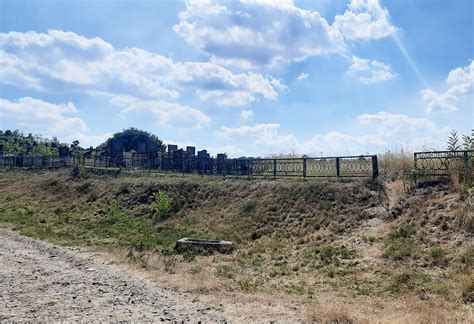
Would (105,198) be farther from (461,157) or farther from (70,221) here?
(461,157)

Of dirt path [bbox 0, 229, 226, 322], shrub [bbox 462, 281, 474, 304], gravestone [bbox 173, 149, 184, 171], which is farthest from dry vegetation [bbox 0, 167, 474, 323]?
gravestone [bbox 173, 149, 184, 171]

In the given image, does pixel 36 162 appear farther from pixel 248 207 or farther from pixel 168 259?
pixel 168 259

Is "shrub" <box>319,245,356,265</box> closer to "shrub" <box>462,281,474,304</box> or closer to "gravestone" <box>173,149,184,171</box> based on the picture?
"shrub" <box>462,281,474,304</box>

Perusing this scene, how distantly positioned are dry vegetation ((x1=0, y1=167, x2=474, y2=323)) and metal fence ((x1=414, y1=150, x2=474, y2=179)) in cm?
65

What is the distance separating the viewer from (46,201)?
22.8 metres

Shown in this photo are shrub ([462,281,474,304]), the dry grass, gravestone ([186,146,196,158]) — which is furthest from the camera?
gravestone ([186,146,196,158])

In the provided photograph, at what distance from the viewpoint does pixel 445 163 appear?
12031 mm

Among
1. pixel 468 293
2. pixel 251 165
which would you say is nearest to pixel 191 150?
pixel 251 165

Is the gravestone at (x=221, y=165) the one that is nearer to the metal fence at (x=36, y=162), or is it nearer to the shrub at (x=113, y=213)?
the shrub at (x=113, y=213)

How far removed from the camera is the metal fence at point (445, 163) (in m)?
11.4

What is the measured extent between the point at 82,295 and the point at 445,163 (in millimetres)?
11571

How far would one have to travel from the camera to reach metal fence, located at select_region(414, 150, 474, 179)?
11.4m

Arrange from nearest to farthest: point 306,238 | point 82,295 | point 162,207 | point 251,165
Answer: point 82,295 < point 306,238 < point 162,207 < point 251,165

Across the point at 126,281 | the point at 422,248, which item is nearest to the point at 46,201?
the point at 126,281
